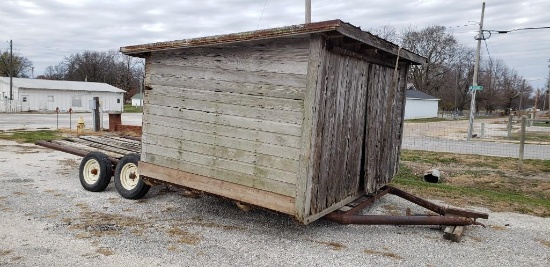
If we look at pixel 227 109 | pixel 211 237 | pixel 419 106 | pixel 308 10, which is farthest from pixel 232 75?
pixel 419 106

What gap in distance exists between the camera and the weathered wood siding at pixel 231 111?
487cm

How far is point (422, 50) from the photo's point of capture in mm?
61719

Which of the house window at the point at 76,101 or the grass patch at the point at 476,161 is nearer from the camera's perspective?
the grass patch at the point at 476,161

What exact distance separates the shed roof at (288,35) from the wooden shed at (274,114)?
0.04 feet

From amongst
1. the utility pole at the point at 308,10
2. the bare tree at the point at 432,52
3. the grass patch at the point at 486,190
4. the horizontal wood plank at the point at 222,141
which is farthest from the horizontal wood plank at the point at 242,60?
the bare tree at the point at 432,52

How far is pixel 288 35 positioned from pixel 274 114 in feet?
3.12

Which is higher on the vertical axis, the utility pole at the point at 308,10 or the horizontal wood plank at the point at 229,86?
the utility pole at the point at 308,10

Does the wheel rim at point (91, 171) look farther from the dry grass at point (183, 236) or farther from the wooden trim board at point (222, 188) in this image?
the dry grass at point (183, 236)

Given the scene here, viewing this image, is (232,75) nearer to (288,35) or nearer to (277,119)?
(277,119)

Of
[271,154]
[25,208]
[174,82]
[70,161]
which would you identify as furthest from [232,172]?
[70,161]

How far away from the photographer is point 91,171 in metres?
7.47

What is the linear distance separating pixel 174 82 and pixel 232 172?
165cm

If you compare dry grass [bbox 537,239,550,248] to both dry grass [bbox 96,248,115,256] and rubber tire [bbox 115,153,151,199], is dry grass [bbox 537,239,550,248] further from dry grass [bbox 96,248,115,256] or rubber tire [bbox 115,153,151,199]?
rubber tire [bbox 115,153,151,199]

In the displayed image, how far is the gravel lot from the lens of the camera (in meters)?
4.46
